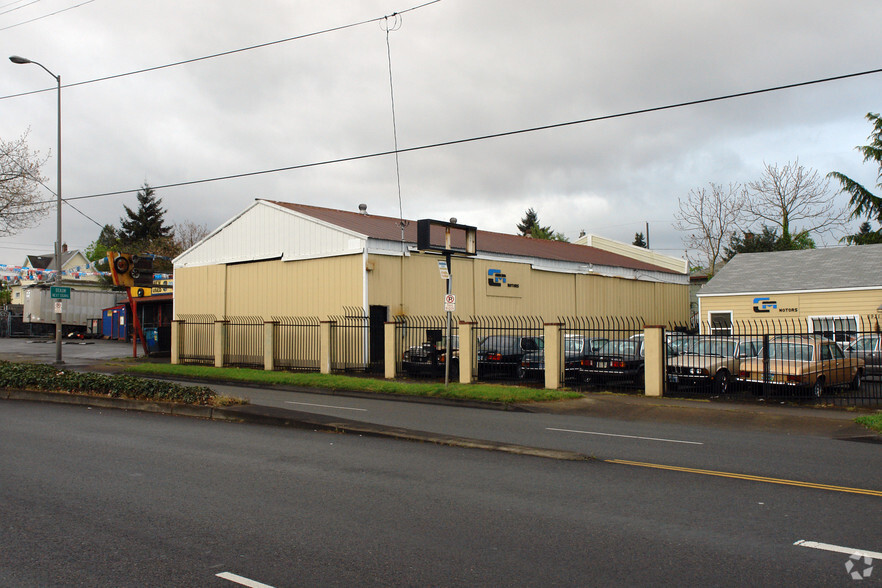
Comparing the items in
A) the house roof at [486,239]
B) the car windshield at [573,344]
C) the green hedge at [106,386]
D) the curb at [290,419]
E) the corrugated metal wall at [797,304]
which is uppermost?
the house roof at [486,239]

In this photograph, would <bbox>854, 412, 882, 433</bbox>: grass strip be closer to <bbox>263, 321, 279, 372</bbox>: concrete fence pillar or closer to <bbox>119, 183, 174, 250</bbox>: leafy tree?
<bbox>263, 321, 279, 372</bbox>: concrete fence pillar

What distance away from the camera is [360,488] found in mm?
7449

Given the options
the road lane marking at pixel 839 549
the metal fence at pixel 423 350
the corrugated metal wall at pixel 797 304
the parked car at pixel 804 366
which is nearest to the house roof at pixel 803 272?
the corrugated metal wall at pixel 797 304

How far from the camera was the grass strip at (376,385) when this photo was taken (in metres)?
17.0

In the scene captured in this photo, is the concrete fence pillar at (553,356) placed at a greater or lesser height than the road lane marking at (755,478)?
greater

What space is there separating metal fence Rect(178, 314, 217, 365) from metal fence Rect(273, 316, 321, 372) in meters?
3.94

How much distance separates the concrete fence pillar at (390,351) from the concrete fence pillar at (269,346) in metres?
5.28

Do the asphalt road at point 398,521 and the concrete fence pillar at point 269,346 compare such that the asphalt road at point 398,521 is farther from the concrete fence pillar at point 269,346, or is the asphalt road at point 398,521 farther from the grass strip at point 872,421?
the concrete fence pillar at point 269,346

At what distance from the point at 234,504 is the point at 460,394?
10876 mm

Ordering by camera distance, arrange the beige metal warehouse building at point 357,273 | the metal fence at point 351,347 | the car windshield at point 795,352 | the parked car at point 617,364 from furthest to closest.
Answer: the beige metal warehouse building at point 357,273 → the metal fence at point 351,347 → the parked car at point 617,364 → the car windshield at point 795,352

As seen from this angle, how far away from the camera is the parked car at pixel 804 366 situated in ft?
54.5

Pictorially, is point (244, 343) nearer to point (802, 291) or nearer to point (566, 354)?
point (566, 354)

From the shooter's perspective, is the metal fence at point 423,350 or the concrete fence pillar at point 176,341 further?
the concrete fence pillar at point 176,341

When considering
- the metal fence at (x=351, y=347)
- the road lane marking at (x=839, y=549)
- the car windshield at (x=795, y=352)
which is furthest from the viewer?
the metal fence at (x=351, y=347)
